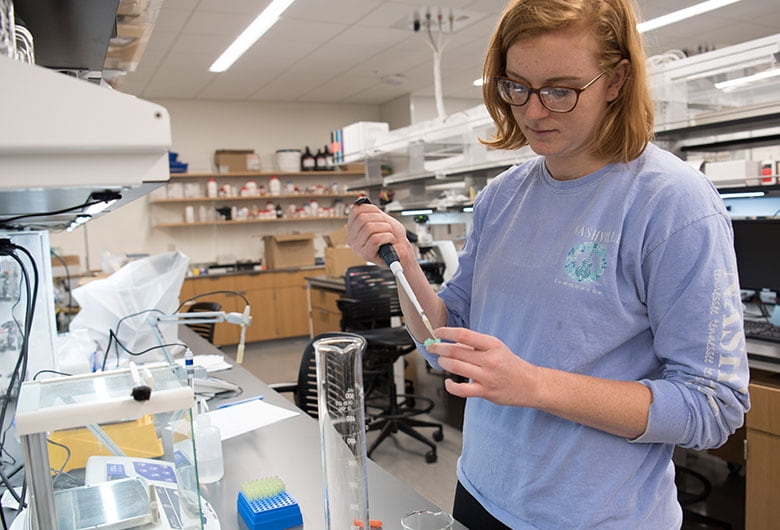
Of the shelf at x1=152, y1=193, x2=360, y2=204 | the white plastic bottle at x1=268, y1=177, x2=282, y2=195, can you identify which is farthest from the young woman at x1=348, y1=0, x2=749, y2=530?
the white plastic bottle at x1=268, y1=177, x2=282, y2=195

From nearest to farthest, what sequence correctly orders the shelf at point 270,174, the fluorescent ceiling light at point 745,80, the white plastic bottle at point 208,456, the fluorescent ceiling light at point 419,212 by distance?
the white plastic bottle at point 208,456 < the fluorescent ceiling light at point 745,80 < the fluorescent ceiling light at point 419,212 < the shelf at point 270,174

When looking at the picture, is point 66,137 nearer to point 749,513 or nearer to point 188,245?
point 749,513

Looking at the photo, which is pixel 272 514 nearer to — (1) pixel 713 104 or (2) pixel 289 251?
(1) pixel 713 104

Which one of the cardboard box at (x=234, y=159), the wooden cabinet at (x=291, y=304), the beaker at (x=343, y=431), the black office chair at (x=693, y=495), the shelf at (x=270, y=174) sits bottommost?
the black office chair at (x=693, y=495)

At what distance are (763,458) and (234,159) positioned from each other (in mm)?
6224

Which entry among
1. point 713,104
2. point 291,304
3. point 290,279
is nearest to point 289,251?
point 290,279

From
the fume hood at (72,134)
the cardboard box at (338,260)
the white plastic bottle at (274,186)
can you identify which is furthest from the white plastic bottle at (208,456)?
the white plastic bottle at (274,186)

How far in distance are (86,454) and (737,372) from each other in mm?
1308

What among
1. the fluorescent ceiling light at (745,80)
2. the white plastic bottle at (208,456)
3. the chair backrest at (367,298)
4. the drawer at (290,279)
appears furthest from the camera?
the drawer at (290,279)

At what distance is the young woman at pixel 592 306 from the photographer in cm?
81

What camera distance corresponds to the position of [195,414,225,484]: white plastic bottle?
1294mm

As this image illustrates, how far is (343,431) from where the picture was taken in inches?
36.2

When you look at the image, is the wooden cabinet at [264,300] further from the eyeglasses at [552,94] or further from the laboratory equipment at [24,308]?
the eyeglasses at [552,94]

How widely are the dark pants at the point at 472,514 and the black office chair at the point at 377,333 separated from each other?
2362 millimetres
